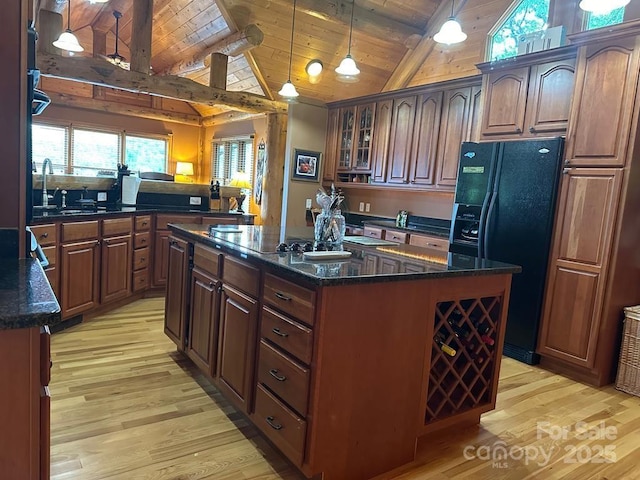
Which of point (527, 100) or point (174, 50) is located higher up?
point (174, 50)

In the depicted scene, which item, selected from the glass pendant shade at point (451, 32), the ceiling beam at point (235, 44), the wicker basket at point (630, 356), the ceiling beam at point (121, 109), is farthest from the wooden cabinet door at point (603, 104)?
the ceiling beam at point (121, 109)

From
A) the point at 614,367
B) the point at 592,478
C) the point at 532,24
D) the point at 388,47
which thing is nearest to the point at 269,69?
the point at 388,47

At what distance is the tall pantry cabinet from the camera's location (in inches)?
116

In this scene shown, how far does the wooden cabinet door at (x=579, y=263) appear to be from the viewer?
3.04 m

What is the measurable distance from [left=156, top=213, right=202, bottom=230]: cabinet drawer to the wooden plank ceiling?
7.67 ft

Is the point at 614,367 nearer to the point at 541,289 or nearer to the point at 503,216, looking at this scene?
the point at 541,289

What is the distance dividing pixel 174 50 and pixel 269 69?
8.60 feet

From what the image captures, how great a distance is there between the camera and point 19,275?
131cm

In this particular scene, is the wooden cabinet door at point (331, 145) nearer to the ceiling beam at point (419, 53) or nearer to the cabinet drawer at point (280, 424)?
the ceiling beam at point (419, 53)

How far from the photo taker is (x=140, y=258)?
4379mm

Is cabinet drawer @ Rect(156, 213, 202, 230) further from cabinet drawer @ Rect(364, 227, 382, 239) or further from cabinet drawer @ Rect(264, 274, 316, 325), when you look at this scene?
cabinet drawer @ Rect(264, 274, 316, 325)

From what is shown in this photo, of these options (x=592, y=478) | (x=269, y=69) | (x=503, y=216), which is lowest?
(x=592, y=478)

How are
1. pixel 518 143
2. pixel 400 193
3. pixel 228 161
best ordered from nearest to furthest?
1. pixel 518 143
2. pixel 400 193
3. pixel 228 161

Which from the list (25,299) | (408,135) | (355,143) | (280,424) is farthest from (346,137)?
(25,299)
